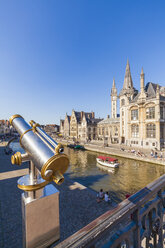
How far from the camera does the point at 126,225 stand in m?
1.64

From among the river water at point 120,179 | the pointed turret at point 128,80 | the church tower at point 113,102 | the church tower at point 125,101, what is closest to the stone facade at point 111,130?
the church tower at point 125,101

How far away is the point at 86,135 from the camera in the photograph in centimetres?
6919

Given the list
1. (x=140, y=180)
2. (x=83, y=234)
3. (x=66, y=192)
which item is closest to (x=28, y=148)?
(x=83, y=234)

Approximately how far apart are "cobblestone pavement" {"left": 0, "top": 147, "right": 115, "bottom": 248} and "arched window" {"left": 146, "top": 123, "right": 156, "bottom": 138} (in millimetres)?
30705

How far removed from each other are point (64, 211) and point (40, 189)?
29.0 ft

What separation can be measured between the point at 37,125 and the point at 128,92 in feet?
170

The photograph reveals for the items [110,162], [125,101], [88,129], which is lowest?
[110,162]

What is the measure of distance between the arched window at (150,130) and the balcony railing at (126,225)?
38158 mm

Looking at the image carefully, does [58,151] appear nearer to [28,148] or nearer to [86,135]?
[28,148]

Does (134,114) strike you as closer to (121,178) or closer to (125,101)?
(125,101)

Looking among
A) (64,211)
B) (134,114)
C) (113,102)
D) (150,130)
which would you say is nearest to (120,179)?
(64,211)

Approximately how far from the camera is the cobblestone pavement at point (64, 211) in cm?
686

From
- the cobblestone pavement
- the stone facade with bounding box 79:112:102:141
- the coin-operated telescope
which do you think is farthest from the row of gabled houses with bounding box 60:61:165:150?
the coin-operated telescope

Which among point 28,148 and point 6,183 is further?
point 6,183
